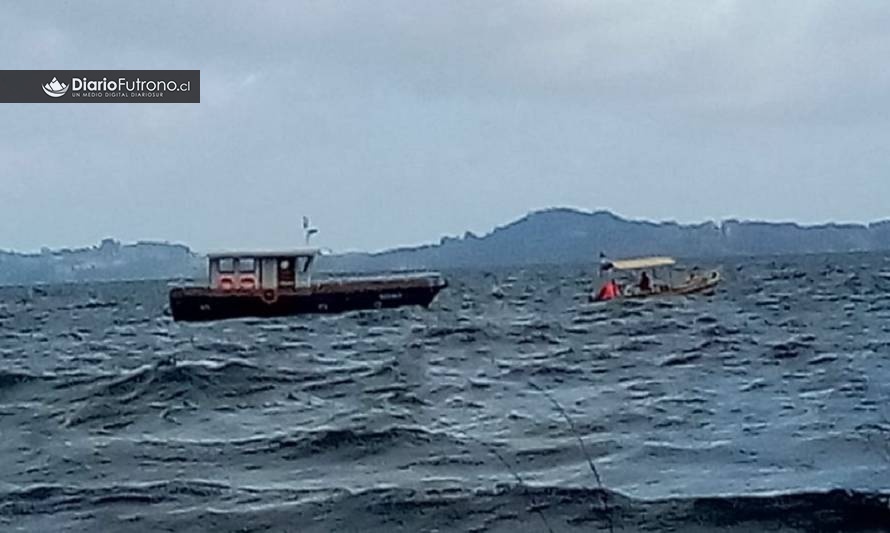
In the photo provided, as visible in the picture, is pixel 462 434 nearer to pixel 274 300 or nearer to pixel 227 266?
pixel 274 300

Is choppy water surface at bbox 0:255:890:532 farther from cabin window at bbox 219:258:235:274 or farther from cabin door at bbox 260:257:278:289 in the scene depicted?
cabin window at bbox 219:258:235:274

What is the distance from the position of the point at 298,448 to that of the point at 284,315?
31.1 m

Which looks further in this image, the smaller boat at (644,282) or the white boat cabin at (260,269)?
the smaller boat at (644,282)

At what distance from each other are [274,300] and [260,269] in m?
1.41

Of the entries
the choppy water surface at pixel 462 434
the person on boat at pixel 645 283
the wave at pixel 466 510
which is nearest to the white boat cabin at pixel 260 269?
the choppy water surface at pixel 462 434

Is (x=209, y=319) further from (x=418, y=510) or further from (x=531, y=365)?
(x=418, y=510)

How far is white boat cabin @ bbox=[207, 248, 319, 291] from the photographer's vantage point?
4869cm

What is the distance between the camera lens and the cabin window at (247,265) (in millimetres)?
48963

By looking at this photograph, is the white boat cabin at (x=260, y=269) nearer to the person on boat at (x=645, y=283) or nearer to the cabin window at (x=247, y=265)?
the cabin window at (x=247, y=265)

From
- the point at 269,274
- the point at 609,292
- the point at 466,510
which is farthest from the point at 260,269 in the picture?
the point at 466,510

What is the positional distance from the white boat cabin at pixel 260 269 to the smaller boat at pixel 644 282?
18.3 m

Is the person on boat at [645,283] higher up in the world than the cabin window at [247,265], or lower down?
lower down

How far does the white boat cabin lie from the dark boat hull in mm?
404

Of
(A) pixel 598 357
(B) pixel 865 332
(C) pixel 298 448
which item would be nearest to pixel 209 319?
(A) pixel 598 357
